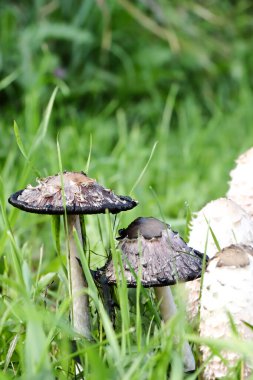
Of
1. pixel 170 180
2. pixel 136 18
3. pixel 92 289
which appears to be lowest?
pixel 92 289

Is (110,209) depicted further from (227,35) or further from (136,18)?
(227,35)

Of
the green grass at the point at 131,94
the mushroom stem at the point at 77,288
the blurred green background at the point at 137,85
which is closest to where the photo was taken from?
the mushroom stem at the point at 77,288

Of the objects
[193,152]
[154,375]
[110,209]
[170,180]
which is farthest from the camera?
[193,152]

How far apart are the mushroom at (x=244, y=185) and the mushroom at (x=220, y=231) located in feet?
0.71

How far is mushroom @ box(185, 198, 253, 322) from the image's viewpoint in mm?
1376

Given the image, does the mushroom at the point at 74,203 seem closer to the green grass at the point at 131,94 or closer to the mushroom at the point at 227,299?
the mushroom at the point at 227,299

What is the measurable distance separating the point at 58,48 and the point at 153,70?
61 centimetres

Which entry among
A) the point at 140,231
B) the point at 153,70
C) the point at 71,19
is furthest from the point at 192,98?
the point at 140,231

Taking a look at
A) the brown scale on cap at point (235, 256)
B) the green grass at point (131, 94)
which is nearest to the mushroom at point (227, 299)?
the brown scale on cap at point (235, 256)

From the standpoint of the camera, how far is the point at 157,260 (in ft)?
3.75

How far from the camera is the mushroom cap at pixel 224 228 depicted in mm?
1388

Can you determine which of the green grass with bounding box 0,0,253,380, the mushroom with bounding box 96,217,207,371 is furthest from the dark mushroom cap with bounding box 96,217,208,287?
the green grass with bounding box 0,0,253,380

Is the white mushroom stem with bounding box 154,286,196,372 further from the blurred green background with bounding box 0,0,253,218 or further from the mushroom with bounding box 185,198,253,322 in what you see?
the blurred green background with bounding box 0,0,253,218

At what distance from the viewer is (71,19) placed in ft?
13.1
